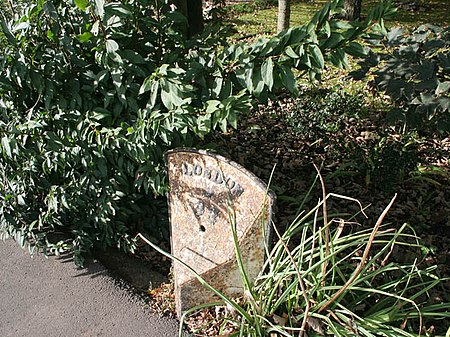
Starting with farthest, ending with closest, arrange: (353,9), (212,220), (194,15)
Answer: (353,9) < (194,15) < (212,220)

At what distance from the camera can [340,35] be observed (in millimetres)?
2238

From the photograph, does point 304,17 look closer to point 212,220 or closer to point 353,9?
point 353,9

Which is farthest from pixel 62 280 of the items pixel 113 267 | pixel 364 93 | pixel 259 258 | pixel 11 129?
pixel 364 93

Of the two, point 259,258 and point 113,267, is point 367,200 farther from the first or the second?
point 113,267

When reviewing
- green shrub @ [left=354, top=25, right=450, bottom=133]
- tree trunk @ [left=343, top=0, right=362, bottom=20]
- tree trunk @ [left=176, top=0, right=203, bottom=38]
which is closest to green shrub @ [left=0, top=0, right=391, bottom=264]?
green shrub @ [left=354, top=25, right=450, bottom=133]

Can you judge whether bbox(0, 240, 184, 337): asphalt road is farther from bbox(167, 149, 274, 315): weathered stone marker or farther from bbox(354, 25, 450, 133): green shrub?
bbox(354, 25, 450, 133): green shrub

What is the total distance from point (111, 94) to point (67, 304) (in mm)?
1304

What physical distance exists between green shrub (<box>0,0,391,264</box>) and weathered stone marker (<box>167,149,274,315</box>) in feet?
0.57

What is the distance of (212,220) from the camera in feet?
7.93

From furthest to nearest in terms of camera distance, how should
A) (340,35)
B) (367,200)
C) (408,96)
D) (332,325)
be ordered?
(367,200) < (408,96) < (340,35) < (332,325)

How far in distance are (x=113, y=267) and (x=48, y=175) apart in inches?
29.4

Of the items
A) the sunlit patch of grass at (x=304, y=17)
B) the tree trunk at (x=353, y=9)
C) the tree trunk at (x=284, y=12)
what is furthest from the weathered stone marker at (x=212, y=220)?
the tree trunk at (x=353, y=9)

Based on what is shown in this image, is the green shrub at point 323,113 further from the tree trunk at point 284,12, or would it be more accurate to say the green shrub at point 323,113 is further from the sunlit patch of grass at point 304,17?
the sunlit patch of grass at point 304,17

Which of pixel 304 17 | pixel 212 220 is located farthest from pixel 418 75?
pixel 304 17
